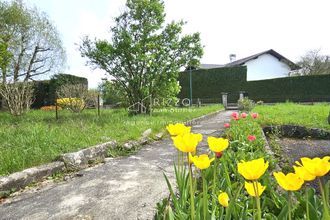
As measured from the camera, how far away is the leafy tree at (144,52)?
10.3 m

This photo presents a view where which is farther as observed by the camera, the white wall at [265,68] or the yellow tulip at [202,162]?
the white wall at [265,68]

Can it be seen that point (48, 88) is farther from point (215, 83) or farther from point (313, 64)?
point (313, 64)

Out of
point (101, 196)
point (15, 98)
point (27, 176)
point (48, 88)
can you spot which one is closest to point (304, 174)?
point (101, 196)

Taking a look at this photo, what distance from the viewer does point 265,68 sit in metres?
35.2

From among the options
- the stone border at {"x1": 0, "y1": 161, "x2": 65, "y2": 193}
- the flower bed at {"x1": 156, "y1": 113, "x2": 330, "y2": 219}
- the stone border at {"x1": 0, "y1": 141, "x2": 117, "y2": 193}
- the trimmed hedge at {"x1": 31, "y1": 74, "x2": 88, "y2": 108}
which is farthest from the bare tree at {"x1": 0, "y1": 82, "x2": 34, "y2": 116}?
the flower bed at {"x1": 156, "y1": 113, "x2": 330, "y2": 219}

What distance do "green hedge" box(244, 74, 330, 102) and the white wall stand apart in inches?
378

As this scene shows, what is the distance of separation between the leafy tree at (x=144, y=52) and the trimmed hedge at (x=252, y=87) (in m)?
14.1

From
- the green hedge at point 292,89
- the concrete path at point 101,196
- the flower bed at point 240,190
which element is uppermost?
the green hedge at point 292,89

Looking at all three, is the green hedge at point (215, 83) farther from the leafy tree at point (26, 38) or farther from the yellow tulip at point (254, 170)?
the yellow tulip at point (254, 170)

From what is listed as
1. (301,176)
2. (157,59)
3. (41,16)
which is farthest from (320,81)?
(301,176)

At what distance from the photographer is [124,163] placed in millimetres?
4273

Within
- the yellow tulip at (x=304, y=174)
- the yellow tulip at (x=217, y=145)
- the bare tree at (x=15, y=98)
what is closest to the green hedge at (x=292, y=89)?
the bare tree at (x=15, y=98)

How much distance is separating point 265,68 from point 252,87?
11.6 m

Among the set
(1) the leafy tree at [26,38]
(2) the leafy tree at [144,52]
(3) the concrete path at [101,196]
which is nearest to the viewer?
(3) the concrete path at [101,196]
